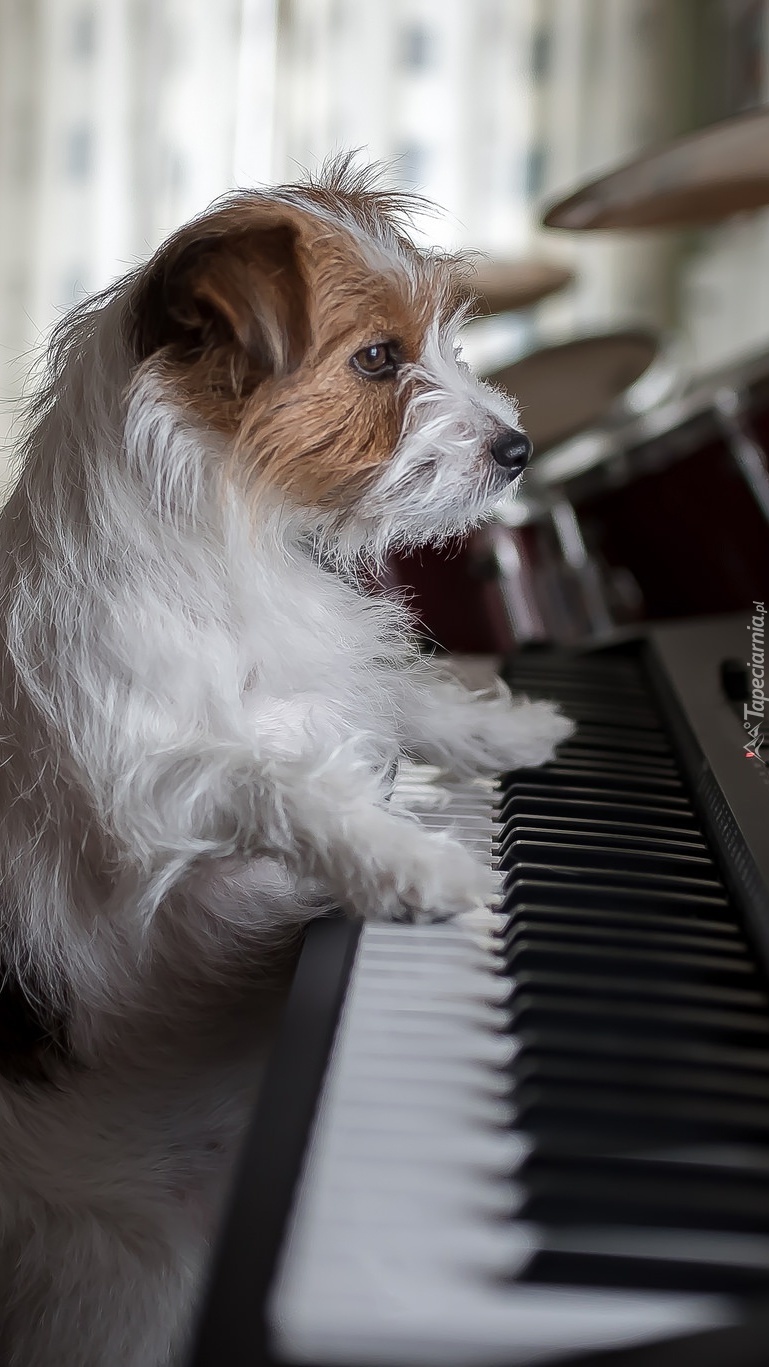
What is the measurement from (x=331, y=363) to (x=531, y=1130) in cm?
65

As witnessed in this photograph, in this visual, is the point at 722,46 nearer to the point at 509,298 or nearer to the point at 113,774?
the point at 509,298

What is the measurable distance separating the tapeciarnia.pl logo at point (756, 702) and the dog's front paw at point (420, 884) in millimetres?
323

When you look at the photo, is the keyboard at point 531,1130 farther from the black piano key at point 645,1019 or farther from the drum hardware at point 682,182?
the drum hardware at point 682,182

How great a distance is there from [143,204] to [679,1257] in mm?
4238

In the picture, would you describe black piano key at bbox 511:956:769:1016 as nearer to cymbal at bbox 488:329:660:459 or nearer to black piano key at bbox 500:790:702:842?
black piano key at bbox 500:790:702:842

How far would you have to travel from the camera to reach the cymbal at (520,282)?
2789 millimetres

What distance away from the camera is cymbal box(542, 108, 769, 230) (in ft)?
5.34

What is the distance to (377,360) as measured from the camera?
101cm

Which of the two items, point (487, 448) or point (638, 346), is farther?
point (638, 346)

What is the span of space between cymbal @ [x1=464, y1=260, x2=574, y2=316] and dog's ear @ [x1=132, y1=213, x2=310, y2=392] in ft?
6.02

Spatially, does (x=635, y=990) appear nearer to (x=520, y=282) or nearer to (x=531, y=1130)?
(x=531, y=1130)

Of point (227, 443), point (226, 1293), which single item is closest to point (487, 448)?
point (227, 443)

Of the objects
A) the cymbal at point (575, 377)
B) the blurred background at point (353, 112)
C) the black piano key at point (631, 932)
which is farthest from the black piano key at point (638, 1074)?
the blurred background at point (353, 112)

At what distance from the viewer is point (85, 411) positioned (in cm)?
94
